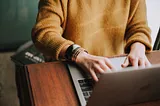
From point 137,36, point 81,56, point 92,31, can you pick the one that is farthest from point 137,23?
point 81,56

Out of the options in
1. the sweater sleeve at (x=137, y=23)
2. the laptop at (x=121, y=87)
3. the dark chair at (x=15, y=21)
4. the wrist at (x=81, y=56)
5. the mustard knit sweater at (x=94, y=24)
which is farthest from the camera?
the dark chair at (x=15, y=21)

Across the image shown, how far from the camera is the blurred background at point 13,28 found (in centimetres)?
187

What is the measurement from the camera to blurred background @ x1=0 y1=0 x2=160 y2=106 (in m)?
1.87

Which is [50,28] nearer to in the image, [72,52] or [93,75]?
[72,52]

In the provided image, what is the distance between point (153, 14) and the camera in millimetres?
1917

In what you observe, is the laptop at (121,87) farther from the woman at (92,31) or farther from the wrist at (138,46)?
the wrist at (138,46)

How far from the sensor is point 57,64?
898mm

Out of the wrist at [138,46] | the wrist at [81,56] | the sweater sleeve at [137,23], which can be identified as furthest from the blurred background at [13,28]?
the wrist at [81,56]

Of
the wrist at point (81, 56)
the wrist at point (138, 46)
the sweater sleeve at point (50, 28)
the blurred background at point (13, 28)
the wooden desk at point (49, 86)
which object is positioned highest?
the sweater sleeve at point (50, 28)

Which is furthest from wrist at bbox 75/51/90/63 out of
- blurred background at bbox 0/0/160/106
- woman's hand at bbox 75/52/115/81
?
blurred background at bbox 0/0/160/106

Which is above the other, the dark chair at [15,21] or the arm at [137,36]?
the arm at [137,36]

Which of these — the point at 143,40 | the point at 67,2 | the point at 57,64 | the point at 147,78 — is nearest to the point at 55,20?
the point at 67,2

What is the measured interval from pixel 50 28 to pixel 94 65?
24 centimetres

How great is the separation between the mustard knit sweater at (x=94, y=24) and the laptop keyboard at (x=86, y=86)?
173 mm
